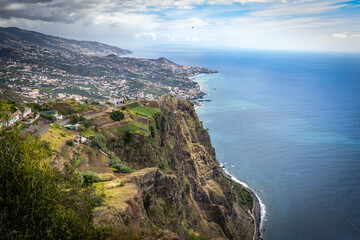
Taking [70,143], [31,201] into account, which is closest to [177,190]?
[70,143]

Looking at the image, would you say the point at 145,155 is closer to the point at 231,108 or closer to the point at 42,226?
the point at 42,226

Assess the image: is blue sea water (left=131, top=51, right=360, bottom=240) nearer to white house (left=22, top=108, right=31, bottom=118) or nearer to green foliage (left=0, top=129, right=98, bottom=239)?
white house (left=22, top=108, right=31, bottom=118)

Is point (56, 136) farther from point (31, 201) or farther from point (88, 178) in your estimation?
point (31, 201)

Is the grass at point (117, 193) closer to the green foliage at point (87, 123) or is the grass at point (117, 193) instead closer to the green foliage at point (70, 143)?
the green foliage at point (70, 143)

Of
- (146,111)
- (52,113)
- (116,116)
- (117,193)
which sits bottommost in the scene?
(117,193)

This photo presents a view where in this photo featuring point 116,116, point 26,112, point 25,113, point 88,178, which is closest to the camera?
point 88,178

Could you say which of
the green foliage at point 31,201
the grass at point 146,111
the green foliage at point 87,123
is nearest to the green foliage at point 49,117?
the green foliage at point 87,123

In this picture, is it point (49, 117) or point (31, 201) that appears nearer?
point (31, 201)

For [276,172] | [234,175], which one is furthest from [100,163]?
[276,172]
